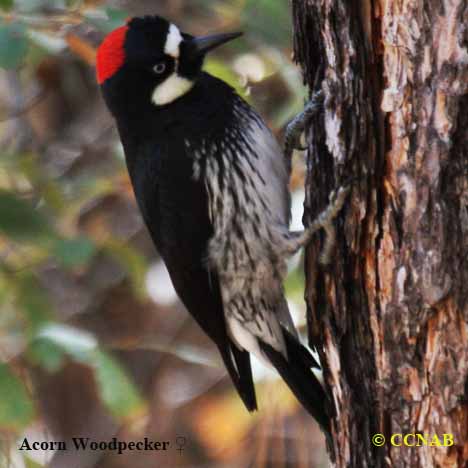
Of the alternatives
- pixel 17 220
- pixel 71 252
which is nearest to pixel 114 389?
pixel 71 252

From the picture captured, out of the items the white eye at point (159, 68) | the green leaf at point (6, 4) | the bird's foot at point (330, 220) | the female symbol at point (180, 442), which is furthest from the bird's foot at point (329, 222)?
the female symbol at point (180, 442)

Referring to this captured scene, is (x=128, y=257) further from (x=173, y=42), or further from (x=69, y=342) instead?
(x=173, y=42)

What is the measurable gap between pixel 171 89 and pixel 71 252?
0.77 metres

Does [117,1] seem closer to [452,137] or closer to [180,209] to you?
[180,209]

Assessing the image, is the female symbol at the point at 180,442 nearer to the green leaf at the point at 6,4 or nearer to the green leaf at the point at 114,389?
the green leaf at the point at 114,389

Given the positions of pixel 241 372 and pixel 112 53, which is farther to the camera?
pixel 241 372

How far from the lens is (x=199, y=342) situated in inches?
230

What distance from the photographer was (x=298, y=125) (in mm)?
2986

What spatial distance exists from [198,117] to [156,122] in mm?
168

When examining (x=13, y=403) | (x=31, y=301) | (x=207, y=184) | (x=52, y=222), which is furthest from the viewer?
(x=52, y=222)

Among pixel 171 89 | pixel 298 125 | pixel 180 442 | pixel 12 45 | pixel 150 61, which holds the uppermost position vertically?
pixel 12 45

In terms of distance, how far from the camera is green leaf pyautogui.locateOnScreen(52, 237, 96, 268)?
3.44 meters

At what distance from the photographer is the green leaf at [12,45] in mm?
2828

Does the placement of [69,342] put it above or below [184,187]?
below
